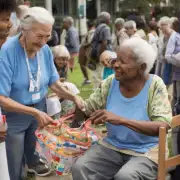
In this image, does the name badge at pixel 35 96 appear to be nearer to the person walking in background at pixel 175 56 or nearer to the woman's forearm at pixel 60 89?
the woman's forearm at pixel 60 89

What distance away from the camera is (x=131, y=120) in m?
2.79

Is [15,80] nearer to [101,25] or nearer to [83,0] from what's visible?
[101,25]

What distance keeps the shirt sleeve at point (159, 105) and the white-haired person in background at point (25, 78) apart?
62cm

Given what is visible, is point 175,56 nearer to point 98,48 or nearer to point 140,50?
point 98,48

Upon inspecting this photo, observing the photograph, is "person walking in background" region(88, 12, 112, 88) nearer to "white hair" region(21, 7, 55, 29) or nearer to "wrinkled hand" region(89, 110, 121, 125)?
"white hair" region(21, 7, 55, 29)

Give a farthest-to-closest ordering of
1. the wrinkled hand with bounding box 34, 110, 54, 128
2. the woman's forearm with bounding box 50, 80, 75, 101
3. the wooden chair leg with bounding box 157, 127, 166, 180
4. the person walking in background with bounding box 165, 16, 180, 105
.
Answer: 1. the person walking in background with bounding box 165, 16, 180, 105
2. the woman's forearm with bounding box 50, 80, 75, 101
3. the wrinkled hand with bounding box 34, 110, 54, 128
4. the wooden chair leg with bounding box 157, 127, 166, 180

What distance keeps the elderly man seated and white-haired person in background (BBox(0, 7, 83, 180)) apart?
393mm

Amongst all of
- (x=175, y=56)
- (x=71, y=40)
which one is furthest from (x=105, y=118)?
(x=71, y=40)

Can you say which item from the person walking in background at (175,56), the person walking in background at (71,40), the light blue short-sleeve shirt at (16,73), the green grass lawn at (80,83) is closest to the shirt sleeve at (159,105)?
the light blue short-sleeve shirt at (16,73)

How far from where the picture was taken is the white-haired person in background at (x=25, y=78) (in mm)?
3104

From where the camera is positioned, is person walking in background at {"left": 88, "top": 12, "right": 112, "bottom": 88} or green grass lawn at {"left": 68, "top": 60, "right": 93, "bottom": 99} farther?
green grass lawn at {"left": 68, "top": 60, "right": 93, "bottom": 99}

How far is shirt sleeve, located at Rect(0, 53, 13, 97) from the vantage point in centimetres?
309

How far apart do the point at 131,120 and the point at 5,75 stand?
3.37 feet

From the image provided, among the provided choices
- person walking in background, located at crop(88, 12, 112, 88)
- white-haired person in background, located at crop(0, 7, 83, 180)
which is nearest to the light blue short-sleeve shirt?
white-haired person in background, located at crop(0, 7, 83, 180)
